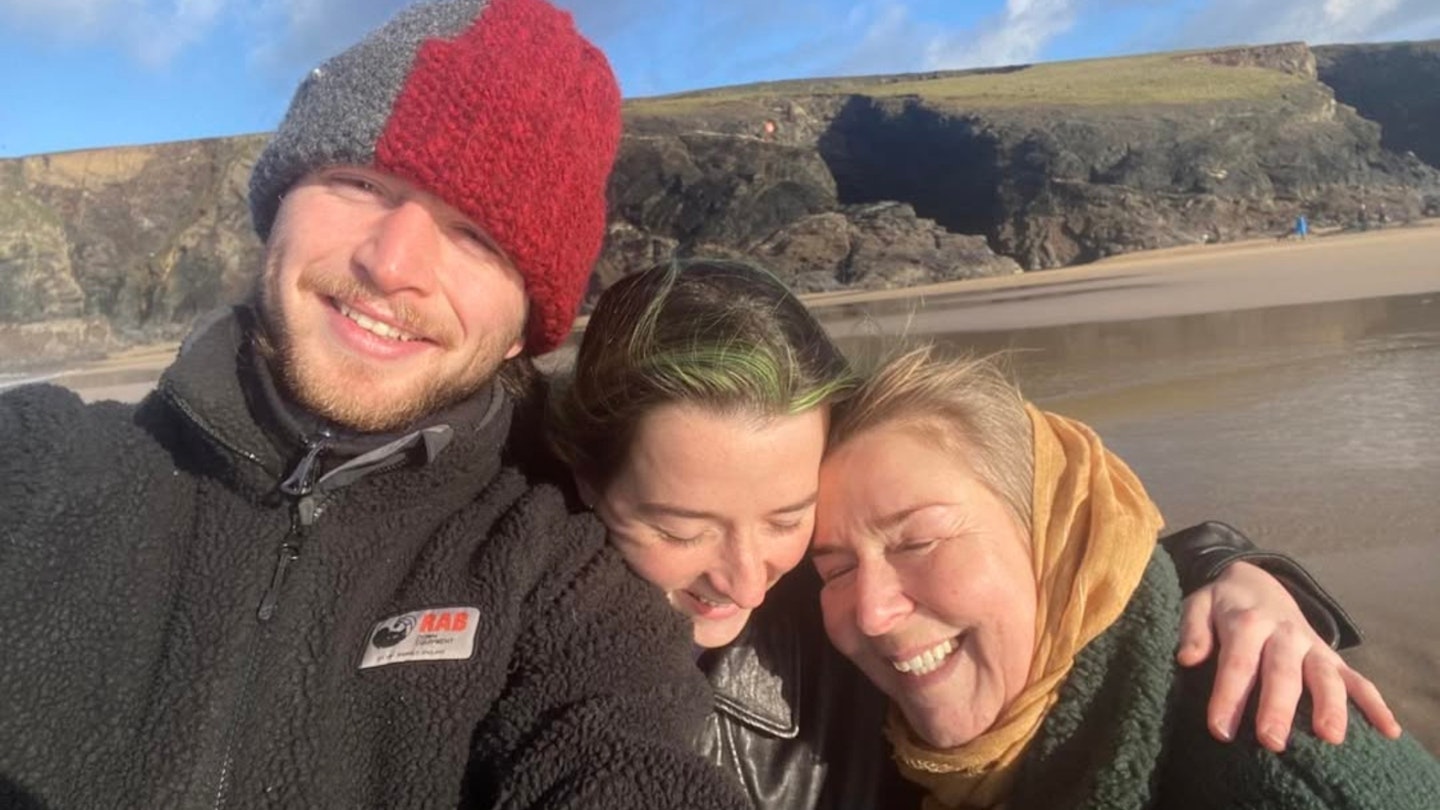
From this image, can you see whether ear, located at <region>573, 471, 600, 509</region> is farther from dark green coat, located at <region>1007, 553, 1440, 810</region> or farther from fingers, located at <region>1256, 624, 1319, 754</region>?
fingers, located at <region>1256, 624, 1319, 754</region>

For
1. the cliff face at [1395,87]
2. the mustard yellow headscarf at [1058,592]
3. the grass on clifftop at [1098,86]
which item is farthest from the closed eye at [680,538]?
the cliff face at [1395,87]

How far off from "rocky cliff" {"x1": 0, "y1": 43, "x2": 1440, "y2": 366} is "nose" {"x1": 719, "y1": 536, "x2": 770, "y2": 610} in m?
27.2

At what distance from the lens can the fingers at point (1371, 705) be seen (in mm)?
1772

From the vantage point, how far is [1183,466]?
6.08 metres

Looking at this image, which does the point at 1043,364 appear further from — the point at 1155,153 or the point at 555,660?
the point at 1155,153

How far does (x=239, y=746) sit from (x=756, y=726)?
98cm

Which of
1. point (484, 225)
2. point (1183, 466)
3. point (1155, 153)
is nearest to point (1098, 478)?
point (484, 225)

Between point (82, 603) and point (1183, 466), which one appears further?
point (1183, 466)

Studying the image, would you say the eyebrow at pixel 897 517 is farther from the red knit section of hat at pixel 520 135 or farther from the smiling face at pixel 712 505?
the red knit section of hat at pixel 520 135

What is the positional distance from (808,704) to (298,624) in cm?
106

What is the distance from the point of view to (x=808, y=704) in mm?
2289

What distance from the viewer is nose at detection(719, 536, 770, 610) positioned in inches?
82.0

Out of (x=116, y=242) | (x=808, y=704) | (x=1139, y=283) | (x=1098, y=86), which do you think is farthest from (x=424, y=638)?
(x=1098, y=86)

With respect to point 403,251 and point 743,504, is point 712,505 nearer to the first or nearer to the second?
point 743,504
